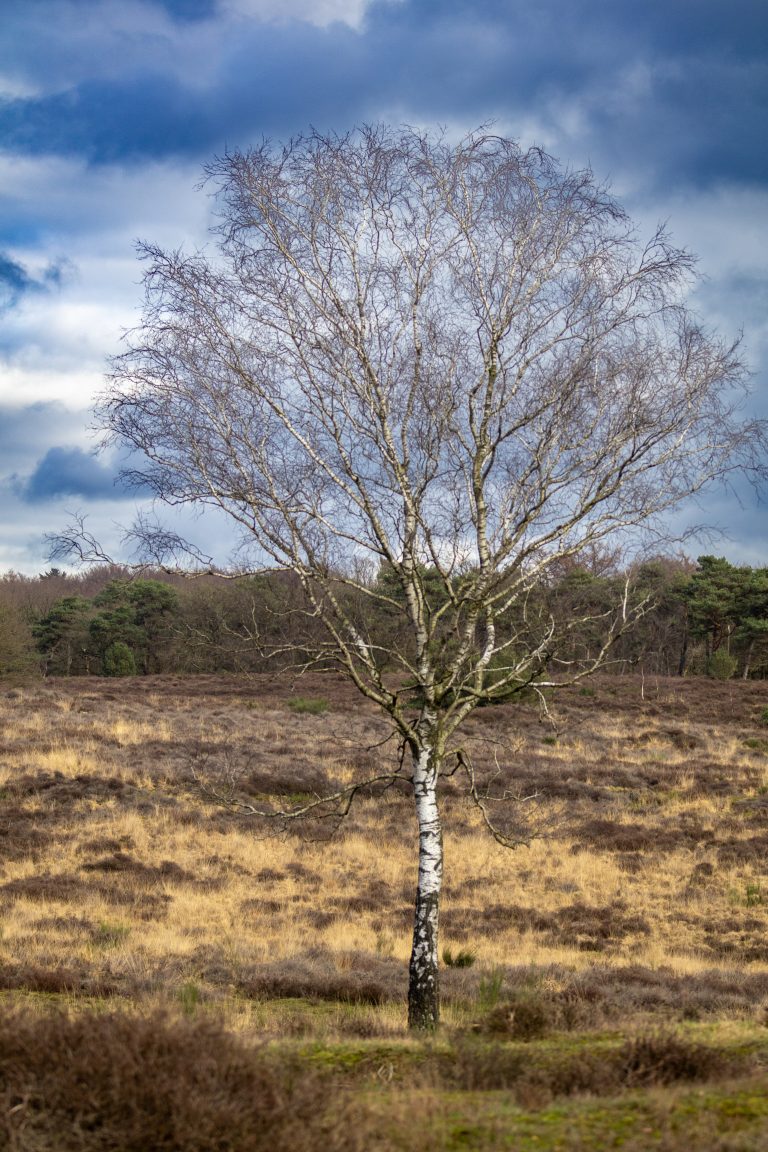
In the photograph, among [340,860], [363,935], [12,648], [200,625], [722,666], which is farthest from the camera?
[722,666]

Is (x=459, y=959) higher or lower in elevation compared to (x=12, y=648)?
lower

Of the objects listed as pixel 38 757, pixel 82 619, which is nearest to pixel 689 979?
pixel 38 757

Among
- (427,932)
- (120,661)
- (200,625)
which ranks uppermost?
(200,625)

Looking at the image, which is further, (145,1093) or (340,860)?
(340,860)

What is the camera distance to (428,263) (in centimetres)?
866

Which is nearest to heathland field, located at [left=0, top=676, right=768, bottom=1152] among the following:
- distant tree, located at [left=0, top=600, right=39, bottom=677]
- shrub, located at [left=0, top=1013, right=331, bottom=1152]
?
shrub, located at [left=0, top=1013, right=331, bottom=1152]

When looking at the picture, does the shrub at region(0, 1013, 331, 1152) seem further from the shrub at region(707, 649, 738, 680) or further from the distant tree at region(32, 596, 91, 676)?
the distant tree at region(32, 596, 91, 676)

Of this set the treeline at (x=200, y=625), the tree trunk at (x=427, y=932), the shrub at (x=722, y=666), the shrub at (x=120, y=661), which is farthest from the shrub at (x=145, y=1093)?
the shrub at (x=120, y=661)

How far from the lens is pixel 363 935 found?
14.9 m

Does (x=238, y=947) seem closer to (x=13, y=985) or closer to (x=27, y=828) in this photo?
(x=13, y=985)

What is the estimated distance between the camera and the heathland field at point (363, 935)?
4.30m

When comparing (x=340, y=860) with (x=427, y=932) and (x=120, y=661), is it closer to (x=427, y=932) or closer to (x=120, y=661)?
(x=427, y=932)

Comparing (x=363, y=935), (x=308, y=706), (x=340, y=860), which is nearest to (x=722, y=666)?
(x=308, y=706)

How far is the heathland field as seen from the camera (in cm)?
430
